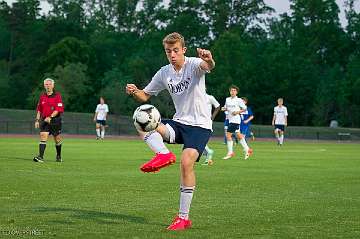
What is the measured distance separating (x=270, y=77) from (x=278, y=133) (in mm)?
53633

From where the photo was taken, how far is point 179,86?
31.1ft

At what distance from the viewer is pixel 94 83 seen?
314 feet

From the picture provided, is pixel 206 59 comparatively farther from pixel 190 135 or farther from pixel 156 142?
pixel 156 142

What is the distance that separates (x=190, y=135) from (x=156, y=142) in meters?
0.45

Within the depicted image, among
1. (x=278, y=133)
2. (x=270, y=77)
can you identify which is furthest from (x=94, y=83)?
(x=278, y=133)

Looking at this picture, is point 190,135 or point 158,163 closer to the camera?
point 158,163

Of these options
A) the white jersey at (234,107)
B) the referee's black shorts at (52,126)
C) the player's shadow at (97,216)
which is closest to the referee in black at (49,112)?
the referee's black shorts at (52,126)

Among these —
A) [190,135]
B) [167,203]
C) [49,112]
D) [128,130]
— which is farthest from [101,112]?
[190,135]

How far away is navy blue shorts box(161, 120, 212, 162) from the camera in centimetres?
936

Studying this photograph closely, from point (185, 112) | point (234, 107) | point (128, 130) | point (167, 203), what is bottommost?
point (128, 130)

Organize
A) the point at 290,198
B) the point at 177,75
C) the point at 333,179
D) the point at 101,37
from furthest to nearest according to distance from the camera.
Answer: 1. the point at 101,37
2. the point at 333,179
3. the point at 290,198
4. the point at 177,75

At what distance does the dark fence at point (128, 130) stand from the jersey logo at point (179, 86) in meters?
52.6

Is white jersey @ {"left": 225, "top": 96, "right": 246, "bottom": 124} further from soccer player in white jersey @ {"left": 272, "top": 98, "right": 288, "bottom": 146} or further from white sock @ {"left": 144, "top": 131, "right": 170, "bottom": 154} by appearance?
white sock @ {"left": 144, "top": 131, "right": 170, "bottom": 154}

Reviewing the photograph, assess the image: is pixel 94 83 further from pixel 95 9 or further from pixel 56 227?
pixel 56 227
